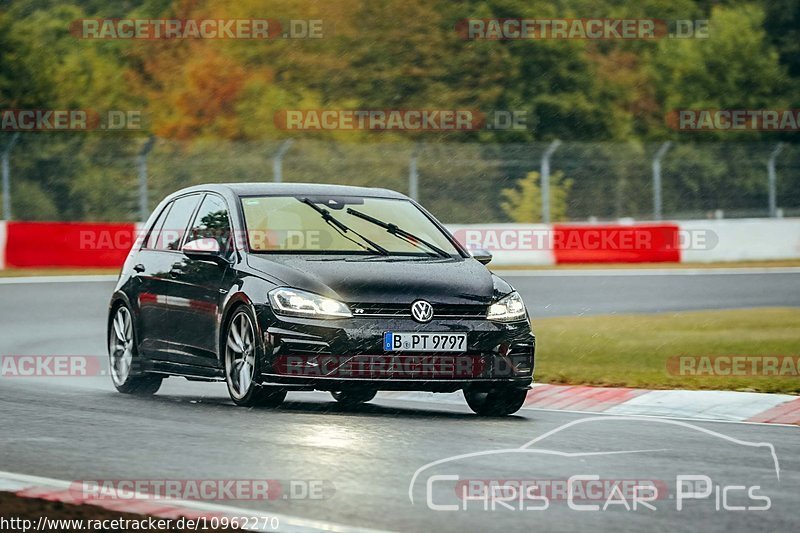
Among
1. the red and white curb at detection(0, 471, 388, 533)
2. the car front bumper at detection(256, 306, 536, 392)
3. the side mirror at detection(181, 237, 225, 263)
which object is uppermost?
the side mirror at detection(181, 237, 225, 263)

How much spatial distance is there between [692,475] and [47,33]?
173 ft

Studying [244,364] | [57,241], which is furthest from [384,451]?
[57,241]

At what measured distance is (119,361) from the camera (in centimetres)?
1253

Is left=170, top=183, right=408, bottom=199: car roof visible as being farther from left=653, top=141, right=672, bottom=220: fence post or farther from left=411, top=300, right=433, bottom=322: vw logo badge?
left=653, top=141, right=672, bottom=220: fence post

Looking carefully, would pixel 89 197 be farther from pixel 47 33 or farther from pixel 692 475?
pixel 692 475

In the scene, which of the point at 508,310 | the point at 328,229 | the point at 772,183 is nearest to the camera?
the point at 508,310

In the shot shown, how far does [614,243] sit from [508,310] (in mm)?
22146

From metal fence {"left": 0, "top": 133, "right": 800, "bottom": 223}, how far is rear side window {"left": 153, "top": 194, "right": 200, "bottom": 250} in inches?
691

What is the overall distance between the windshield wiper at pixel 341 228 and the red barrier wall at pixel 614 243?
2065 centimetres

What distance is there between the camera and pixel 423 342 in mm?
10242

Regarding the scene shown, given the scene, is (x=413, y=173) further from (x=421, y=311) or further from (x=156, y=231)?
(x=421, y=311)

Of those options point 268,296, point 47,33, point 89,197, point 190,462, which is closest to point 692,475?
point 190,462

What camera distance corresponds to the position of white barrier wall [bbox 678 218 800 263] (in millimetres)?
33594

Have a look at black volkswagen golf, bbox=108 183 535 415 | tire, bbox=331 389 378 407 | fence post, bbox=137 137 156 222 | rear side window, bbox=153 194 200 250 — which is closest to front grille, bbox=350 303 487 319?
black volkswagen golf, bbox=108 183 535 415
